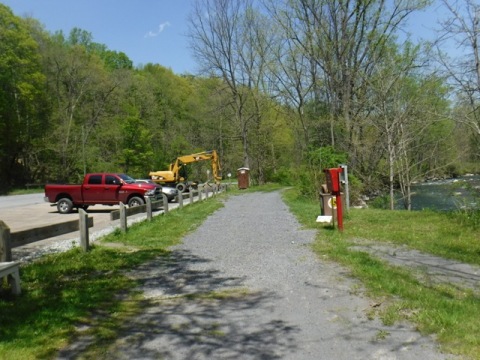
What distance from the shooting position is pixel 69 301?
5645 mm

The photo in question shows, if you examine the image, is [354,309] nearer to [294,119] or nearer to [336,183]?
[336,183]

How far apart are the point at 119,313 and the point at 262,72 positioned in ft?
146

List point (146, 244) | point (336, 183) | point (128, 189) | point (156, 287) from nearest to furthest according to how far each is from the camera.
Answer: point (156, 287)
point (146, 244)
point (336, 183)
point (128, 189)

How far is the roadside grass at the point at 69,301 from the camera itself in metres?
4.38

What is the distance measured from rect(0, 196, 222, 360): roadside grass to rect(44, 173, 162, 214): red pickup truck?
12.1m

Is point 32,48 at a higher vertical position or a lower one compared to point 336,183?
higher

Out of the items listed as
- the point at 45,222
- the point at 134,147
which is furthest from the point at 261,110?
the point at 45,222

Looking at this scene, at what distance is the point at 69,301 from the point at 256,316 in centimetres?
234

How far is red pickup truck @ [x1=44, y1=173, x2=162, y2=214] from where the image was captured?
21.5m

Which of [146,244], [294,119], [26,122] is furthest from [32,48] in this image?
[146,244]

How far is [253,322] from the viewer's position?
15.9ft

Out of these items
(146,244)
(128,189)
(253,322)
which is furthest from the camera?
(128,189)

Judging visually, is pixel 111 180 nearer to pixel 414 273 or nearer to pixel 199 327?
pixel 414 273

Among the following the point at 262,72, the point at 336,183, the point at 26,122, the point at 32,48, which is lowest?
the point at 336,183
